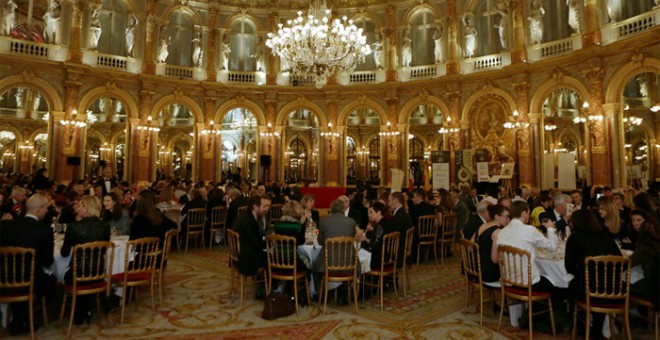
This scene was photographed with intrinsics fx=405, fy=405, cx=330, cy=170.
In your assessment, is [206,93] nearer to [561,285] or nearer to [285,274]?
[285,274]

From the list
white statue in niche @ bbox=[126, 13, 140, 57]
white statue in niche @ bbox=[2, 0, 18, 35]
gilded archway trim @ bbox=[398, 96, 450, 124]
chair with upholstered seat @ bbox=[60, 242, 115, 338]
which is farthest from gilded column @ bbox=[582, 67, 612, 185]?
white statue in niche @ bbox=[2, 0, 18, 35]

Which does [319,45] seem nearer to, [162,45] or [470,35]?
[470,35]

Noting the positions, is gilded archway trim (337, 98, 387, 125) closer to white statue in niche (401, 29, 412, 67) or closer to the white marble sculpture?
white statue in niche (401, 29, 412, 67)

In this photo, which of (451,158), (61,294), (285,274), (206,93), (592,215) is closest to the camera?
(592,215)

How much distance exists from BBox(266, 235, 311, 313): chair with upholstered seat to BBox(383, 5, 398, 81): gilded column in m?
14.6

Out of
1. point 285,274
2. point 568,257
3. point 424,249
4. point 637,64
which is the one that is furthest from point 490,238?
point 637,64

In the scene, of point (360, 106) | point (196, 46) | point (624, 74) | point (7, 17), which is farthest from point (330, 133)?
point (7, 17)

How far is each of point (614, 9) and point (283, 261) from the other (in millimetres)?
15148

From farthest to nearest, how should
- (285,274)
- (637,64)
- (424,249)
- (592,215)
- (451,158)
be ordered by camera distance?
(451,158), (637,64), (424,249), (285,274), (592,215)

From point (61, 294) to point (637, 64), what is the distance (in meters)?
15.8

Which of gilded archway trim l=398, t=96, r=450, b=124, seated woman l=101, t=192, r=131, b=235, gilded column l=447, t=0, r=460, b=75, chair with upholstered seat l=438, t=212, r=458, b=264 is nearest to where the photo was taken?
seated woman l=101, t=192, r=131, b=235

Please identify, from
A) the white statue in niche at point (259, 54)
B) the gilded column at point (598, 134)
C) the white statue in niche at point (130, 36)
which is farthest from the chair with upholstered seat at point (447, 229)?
the white statue in niche at point (130, 36)

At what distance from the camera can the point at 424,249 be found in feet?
27.6

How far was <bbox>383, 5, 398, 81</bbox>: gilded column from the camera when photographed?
1861 cm
